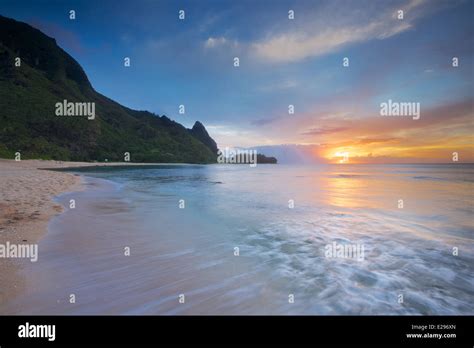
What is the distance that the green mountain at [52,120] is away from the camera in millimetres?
73375

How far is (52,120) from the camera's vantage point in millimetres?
85812

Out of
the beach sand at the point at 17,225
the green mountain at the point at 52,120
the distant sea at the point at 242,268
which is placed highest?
the green mountain at the point at 52,120

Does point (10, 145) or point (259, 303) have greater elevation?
point (10, 145)

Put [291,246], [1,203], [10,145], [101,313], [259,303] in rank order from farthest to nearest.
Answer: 1. [10,145]
2. [1,203]
3. [291,246]
4. [259,303]
5. [101,313]

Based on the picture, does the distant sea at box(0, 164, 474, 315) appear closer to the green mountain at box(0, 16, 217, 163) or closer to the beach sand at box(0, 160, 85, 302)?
the beach sand at box(0, 160, 85, 302)

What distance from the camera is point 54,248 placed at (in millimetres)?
6043

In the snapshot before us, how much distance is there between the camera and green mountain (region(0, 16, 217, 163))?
2889 inches

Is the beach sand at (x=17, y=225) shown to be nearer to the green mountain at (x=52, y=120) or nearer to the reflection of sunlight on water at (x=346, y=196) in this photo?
the reflection of sunlight on water at (x=346, y=196)

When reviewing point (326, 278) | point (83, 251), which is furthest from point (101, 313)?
point (326, 278)

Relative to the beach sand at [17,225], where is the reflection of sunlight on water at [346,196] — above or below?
below

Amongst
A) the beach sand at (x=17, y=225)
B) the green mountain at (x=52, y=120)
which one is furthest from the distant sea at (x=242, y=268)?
the green mountain at (x=52, y=120)

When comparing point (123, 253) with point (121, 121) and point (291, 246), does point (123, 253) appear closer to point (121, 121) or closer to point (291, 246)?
point (291, 246)

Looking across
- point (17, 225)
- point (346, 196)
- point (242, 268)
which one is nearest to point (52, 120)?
point (17, 225)
